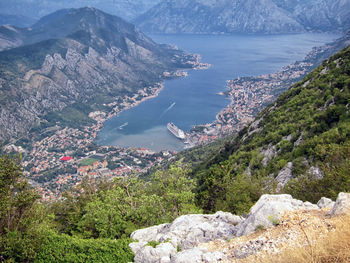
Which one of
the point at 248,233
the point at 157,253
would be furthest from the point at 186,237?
the point at 248,233

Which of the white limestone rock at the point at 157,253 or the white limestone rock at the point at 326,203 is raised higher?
the white limestone rock at the point at 326,203

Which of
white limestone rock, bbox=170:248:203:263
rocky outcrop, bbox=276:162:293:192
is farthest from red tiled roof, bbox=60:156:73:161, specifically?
white limestone rock, bbox=170:248:203:263

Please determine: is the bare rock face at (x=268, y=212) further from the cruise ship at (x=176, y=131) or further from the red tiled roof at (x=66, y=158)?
the red tiled roof at (x=66, y=158)

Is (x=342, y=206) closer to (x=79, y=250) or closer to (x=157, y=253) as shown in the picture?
(x=157, y=253)

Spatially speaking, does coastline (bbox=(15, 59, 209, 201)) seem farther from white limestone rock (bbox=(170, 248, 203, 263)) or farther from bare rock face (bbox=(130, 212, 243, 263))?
white limestone rock (bbox=(170, 248, 203, 263))

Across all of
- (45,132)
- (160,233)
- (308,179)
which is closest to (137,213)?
(160,233)

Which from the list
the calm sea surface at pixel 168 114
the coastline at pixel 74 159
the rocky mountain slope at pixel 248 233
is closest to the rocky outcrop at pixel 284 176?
the rocky mountain slope at pixel 248 233
